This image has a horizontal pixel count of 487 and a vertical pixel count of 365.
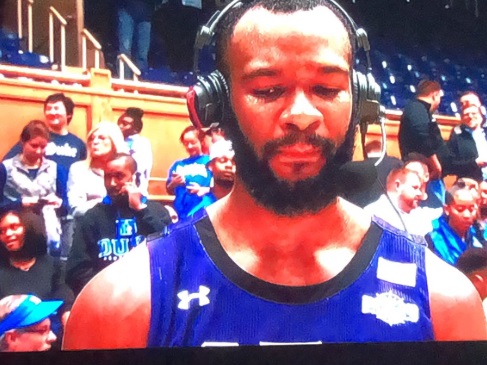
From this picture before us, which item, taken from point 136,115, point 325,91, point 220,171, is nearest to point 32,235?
point 136,115

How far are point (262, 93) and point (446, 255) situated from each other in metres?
0.70

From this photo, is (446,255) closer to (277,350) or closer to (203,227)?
(277,350)

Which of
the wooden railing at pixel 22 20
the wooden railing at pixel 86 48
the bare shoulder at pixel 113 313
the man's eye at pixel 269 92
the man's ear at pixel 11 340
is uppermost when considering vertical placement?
the wooden railing at pixel 22 20

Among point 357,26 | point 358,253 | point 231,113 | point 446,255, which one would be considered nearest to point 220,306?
point 358,253

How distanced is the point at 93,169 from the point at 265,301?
23.1 inches

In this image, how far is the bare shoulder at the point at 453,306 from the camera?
1.80m

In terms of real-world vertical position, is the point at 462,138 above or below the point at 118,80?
below

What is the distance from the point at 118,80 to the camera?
192cm

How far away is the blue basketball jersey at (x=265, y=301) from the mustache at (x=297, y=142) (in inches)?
9.6

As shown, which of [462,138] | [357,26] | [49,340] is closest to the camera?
[49,340]

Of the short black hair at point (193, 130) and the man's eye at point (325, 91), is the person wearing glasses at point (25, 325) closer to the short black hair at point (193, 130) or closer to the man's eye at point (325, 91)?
the short black hair at point (193, 130)

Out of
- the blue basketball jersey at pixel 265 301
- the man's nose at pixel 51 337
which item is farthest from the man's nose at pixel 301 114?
the man's nose at pixel 51 337

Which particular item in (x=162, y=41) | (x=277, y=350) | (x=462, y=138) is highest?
→ (x=162, y=41)

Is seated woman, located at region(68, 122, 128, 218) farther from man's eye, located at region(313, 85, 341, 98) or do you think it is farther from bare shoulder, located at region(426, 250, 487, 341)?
bare shoulder, located at region(426, 250, 487, 341)
